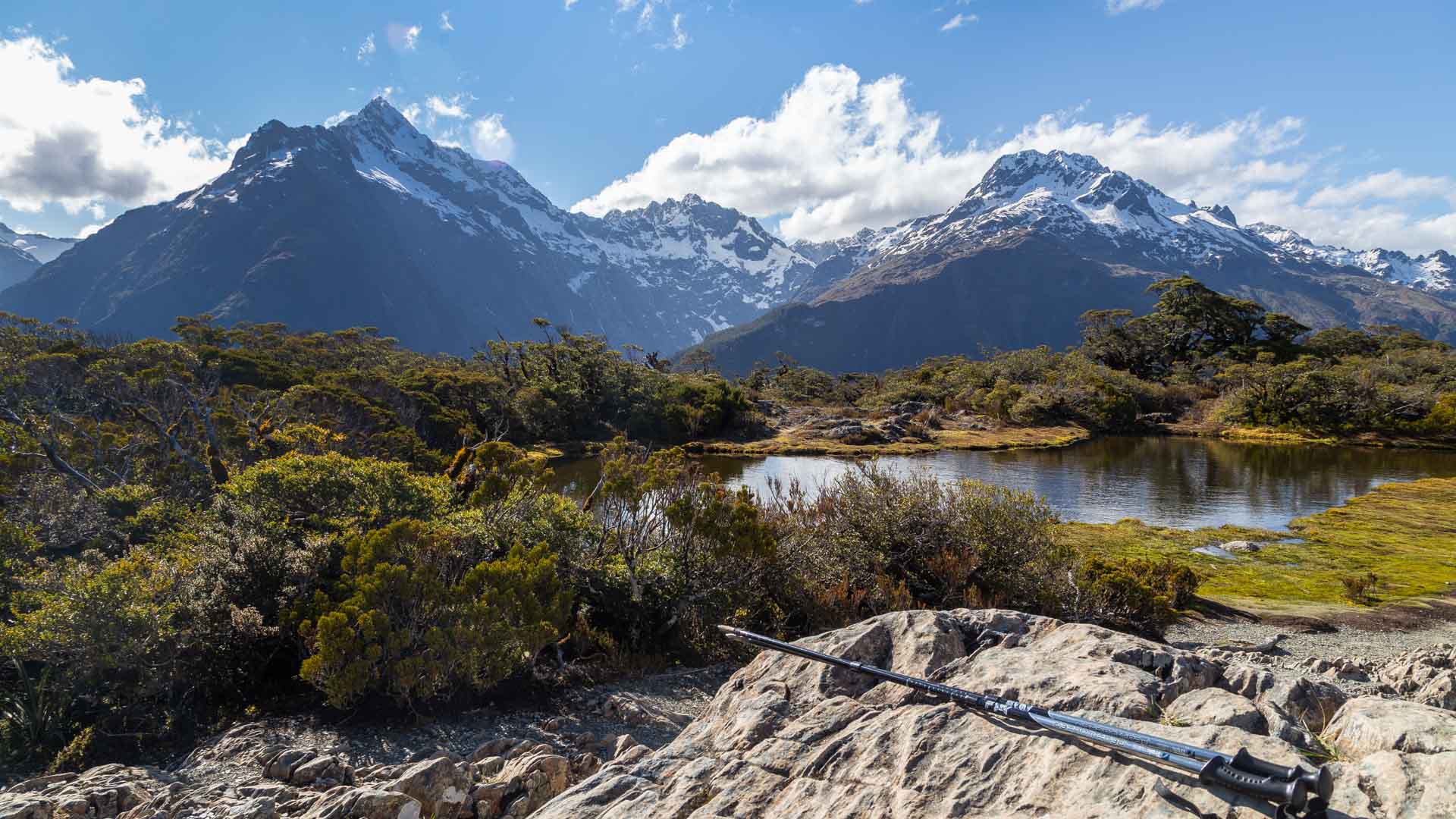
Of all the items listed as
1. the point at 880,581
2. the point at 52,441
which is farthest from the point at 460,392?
the point at 880,581

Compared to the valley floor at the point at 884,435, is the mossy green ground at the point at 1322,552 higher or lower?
lower

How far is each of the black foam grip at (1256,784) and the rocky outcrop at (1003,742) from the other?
9 centimetres

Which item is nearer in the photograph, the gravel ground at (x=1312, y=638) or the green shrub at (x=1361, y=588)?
the gravel ground at (x=1312, y=638)

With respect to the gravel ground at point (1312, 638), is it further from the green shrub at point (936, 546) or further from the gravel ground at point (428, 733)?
the gravel ground at point (428, 733)

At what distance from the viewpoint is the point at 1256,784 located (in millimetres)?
3070

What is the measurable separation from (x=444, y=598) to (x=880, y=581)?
7.35m

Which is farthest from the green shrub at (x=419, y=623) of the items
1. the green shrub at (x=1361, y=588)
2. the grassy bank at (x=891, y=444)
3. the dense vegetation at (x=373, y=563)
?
the grassy bank at (x=891, y=444)

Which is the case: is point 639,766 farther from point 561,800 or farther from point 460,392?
point 460,392

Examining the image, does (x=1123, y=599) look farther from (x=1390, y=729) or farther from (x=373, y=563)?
(x=373, y=563)

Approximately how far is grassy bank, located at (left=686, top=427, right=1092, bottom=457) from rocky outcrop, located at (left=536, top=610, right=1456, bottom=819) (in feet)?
138

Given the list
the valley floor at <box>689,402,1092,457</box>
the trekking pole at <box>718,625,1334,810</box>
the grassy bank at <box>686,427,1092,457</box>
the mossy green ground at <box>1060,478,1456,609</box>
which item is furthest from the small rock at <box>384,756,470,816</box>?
the valley floor at <box>689,402,1092,457</box>

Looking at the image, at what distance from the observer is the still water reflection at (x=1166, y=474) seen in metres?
29.5

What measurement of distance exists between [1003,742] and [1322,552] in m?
22.8

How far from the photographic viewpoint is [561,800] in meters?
4.84
